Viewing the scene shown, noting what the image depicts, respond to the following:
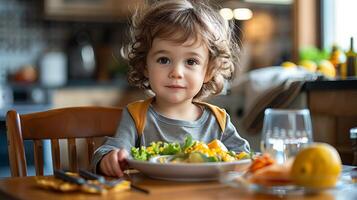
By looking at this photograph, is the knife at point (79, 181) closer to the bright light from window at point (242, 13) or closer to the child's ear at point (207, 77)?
the child's ear at point (207, 77)

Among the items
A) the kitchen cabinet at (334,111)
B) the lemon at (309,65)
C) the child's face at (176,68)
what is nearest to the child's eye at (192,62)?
the child's face at (176,68)

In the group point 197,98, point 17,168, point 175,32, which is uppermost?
point 175,32

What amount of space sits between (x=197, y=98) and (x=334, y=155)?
2.31 ft

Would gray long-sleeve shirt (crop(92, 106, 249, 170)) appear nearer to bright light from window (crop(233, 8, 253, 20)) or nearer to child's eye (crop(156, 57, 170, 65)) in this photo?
child's eye (crop(156, 57, 170, 65))

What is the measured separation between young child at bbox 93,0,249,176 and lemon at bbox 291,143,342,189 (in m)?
0.49

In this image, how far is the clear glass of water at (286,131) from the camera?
1.03 m

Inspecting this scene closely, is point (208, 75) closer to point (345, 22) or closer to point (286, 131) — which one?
point (286, 131)

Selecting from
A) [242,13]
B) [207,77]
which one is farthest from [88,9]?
[207,77]

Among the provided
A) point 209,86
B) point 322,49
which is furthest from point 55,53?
point 209,86

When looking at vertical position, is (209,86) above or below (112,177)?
above

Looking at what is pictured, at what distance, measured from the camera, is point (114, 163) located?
3.81 feet

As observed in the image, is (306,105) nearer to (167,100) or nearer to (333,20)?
(333,20)

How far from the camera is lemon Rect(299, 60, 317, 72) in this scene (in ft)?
9.98

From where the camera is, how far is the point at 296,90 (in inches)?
99.7
